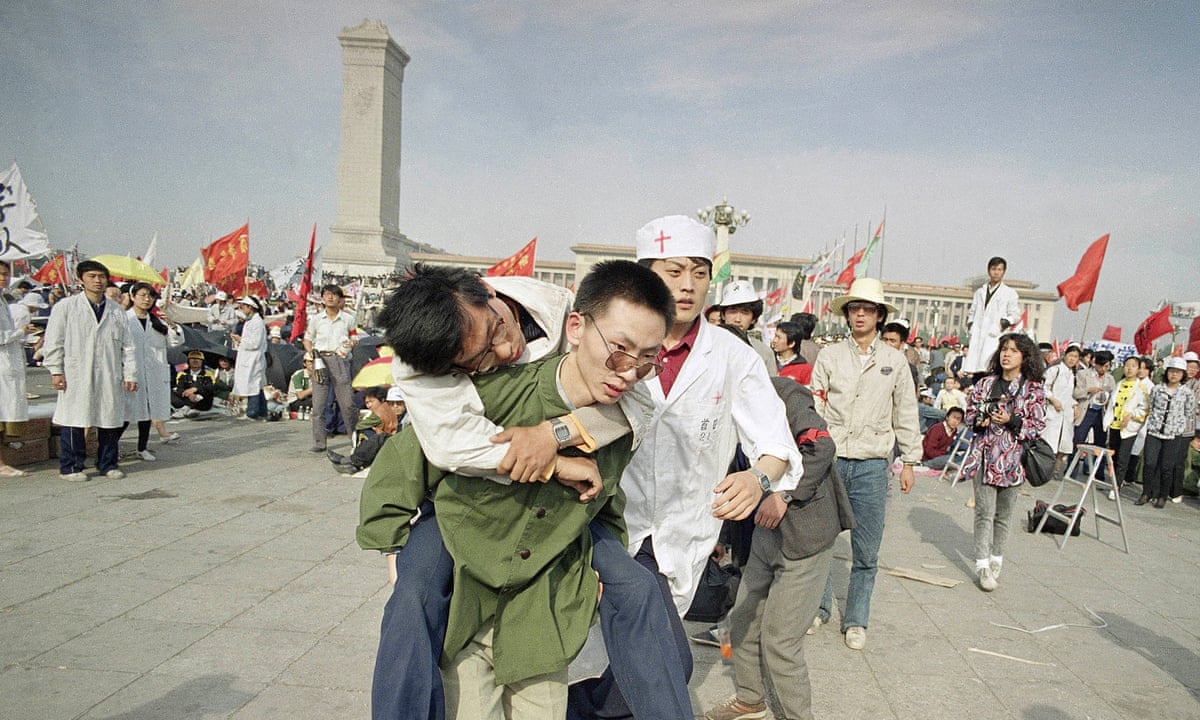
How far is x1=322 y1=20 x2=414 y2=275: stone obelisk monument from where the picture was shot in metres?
40.5

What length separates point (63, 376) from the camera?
694 centimetres

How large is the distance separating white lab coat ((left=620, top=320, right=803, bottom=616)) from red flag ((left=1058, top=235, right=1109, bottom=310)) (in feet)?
33.1

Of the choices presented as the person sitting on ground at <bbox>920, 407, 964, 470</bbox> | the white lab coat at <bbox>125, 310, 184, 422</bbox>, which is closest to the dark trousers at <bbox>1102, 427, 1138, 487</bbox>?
the person sitting on ground at <bbox>920, 407, 964, 470</bbox>

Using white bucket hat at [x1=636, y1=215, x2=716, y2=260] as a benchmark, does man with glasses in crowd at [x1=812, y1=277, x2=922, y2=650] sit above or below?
below

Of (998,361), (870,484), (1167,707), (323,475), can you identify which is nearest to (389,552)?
(870,484)

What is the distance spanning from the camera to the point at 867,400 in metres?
4.50

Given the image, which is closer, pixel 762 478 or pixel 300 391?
pixel 762 478

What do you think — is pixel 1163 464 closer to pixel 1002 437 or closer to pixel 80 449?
pixel 1002 437

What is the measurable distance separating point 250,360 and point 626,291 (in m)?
11.4

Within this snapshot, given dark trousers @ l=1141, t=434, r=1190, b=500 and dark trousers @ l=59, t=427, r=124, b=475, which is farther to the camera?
dark trousers @ l=1141, t=434, r=1190, b=500

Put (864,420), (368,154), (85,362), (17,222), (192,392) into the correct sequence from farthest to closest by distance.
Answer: (368,154) < (192,392) < (17,222) < (85,362) < (864,420)

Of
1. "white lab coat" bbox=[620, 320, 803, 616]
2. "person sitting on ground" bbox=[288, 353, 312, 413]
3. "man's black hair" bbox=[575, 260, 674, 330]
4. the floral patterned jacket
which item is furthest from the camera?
"person sitting on ground" bbox=[288, 353, 312, 413]

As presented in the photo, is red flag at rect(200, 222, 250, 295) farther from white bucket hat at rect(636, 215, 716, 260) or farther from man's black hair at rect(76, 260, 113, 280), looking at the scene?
white bucket hat at rect(636, 215, 716, 260)

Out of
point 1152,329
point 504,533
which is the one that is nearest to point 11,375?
point 504,533
